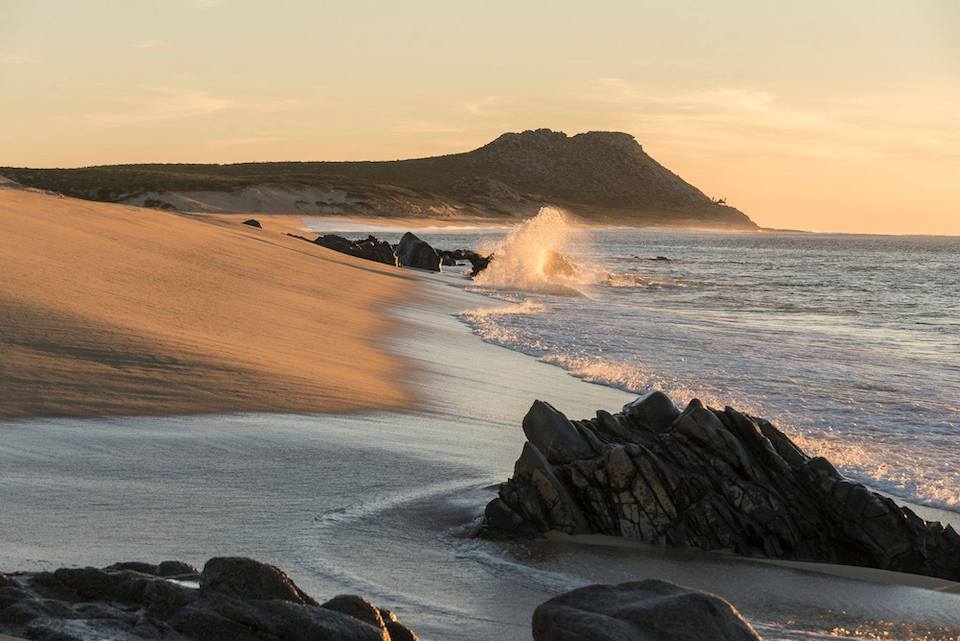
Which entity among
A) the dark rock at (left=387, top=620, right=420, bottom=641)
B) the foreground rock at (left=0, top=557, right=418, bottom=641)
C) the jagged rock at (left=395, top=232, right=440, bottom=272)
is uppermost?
the jagged rock at (left=395, top=232, right=440, bottom=272)

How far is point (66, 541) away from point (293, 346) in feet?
24.2

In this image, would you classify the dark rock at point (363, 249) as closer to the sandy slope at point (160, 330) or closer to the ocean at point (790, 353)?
the ocean at point (790, 353)

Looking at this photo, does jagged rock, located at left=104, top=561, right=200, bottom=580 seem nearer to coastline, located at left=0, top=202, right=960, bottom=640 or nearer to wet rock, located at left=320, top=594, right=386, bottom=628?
coastline, located at left=0, top=202, right=960, bottom=640

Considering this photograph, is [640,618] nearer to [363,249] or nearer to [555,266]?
[363,249]

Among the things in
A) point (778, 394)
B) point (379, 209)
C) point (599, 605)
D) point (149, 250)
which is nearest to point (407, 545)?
point (599, 605)

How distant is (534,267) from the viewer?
38812 mm

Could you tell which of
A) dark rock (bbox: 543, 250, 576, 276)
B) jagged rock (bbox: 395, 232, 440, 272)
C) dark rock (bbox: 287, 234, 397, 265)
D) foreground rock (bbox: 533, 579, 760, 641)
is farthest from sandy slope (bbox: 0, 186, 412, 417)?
jagged rock (bbox: 395, 232, 440, 272)

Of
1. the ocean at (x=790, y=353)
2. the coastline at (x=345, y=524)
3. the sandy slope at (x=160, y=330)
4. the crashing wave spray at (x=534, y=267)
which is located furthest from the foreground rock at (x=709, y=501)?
the crashing wave spray at (x=534, y=267)

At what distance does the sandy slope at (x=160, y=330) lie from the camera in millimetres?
8367

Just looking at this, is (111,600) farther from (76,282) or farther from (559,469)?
(76,282)

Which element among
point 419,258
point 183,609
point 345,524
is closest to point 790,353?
point 345,524

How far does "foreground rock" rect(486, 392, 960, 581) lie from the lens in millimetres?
6148

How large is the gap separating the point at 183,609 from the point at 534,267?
35.5 meters

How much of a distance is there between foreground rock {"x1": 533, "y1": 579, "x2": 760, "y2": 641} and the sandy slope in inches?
190
